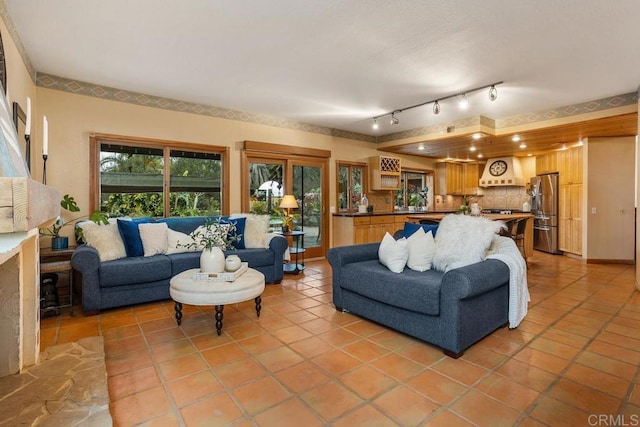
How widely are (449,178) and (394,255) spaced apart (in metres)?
6.71

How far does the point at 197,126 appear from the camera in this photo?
505 centimetres

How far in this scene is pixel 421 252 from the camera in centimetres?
320

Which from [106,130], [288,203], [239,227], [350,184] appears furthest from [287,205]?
[106,130]

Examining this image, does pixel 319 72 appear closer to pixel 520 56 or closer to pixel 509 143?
pixel 520 56

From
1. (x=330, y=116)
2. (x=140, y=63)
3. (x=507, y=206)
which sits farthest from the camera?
(x=507, y=206)

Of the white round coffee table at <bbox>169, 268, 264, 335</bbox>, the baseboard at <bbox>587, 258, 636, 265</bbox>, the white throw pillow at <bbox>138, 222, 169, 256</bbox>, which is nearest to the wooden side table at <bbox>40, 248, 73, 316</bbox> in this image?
the white throw pillow at <bbox>138, 222, 169, 256</bbox>

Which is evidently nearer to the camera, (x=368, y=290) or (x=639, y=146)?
(x=368, y=290)

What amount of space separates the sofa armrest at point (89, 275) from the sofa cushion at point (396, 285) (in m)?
2.51

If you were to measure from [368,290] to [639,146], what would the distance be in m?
4.13

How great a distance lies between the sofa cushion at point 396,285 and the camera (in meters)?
2.55

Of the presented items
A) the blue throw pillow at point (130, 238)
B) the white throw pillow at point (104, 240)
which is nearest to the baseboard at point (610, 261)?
the blue throw pillow at point (130, 238)

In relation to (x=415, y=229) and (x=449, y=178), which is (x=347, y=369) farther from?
(x=449, y=178)

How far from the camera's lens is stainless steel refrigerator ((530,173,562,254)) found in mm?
7148

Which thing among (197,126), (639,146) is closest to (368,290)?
(197,126)
